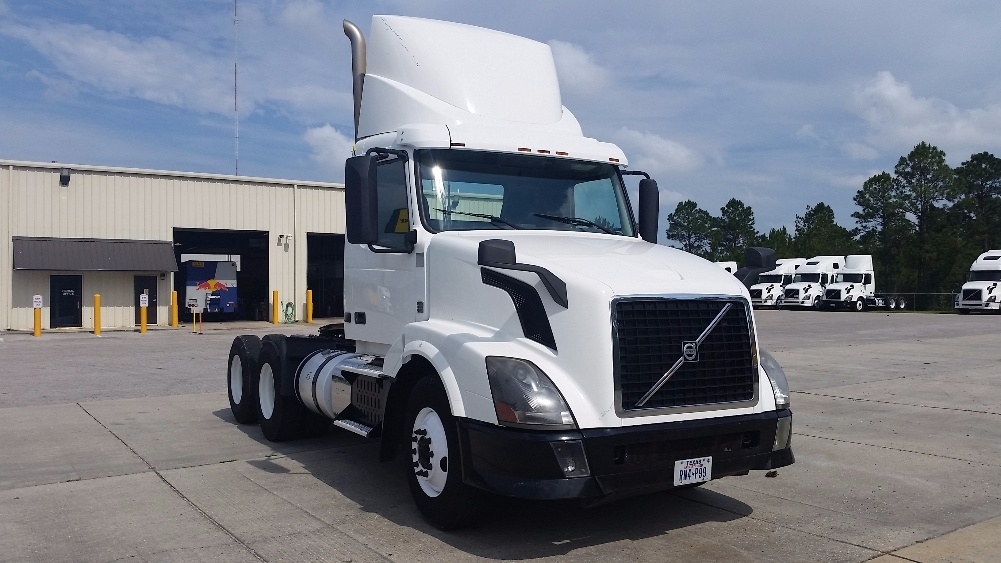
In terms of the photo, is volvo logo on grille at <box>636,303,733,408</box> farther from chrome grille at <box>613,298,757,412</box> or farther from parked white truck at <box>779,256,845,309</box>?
parked white truck at <box>779,256,845,309</box>

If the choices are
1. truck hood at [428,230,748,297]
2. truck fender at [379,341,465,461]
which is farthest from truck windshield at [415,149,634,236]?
truck fender at [379,341,465,461]

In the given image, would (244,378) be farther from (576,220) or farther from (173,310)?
(173,310)

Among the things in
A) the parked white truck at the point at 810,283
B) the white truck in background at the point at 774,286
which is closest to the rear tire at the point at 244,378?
the parked white truck at the point at 810,283

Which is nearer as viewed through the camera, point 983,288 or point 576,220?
point 576,220

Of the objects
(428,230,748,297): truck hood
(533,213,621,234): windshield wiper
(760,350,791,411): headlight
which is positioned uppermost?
(533,213,621,234): windshield wiper

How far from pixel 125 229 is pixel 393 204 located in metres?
27.6

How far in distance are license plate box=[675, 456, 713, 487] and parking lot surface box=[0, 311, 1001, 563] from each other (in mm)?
461

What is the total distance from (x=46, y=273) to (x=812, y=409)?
88.8ft

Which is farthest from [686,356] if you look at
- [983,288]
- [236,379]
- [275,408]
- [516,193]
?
[983,288]

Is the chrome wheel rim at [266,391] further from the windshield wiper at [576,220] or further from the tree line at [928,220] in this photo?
the tree line at [928,220]

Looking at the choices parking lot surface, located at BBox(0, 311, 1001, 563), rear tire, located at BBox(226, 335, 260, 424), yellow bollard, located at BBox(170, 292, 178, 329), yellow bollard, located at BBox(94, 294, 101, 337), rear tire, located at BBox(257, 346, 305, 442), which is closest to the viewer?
→ parking lot surface, located at BBox(0, 311, 1001, 563)

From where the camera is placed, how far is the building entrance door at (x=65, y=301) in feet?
97.3

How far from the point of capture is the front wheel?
5.48 metres

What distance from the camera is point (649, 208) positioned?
278 inches
